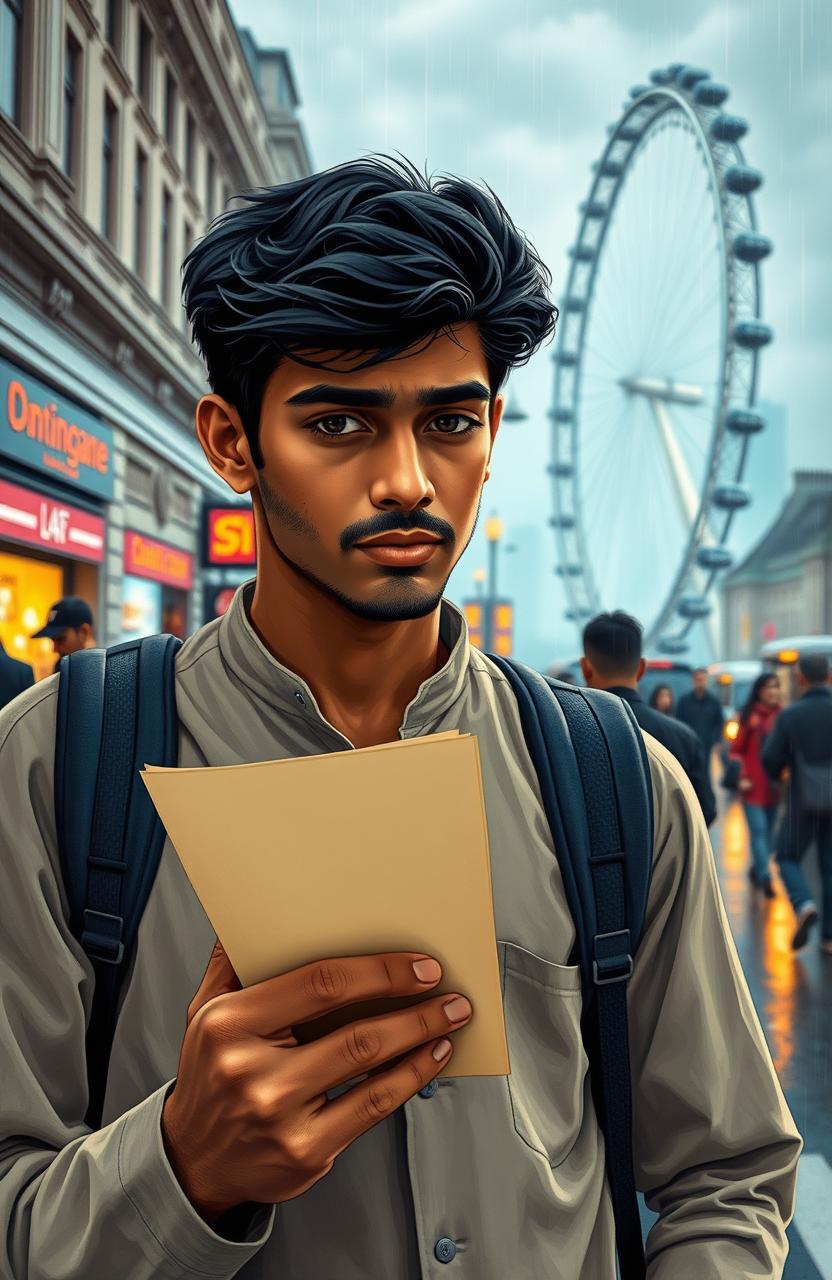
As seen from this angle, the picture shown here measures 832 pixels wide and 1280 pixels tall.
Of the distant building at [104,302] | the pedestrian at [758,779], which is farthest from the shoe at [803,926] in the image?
the distant building at [104,302]

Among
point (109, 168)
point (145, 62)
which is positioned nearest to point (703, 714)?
point (109, 168)

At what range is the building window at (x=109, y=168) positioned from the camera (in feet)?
50.2

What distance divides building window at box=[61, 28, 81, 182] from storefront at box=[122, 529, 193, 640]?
4635 millimetres

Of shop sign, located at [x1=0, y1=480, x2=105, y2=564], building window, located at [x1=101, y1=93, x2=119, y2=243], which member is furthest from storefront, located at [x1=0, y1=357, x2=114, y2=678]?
building window, located at [x1=101, y1=93, x2=119, y2=243]

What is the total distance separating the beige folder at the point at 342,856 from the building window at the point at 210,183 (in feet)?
75.5

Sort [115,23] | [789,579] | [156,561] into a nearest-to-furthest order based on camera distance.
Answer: [115,23] < [156,561] < [789,579]

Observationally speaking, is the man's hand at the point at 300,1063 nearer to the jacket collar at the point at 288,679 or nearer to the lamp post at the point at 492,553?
the jacket collar at the point at 288,679

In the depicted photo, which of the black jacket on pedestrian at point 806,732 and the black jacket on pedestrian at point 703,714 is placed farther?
the black jacket on pedestrian at point 703,714

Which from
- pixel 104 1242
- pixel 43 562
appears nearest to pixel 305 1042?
pixel 104 1242

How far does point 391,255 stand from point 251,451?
27 cm

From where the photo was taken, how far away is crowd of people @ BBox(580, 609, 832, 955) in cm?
530

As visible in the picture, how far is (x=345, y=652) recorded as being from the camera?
1.40 meters

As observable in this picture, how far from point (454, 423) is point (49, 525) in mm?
11607

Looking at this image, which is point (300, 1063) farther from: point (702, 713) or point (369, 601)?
point (702, 713)
